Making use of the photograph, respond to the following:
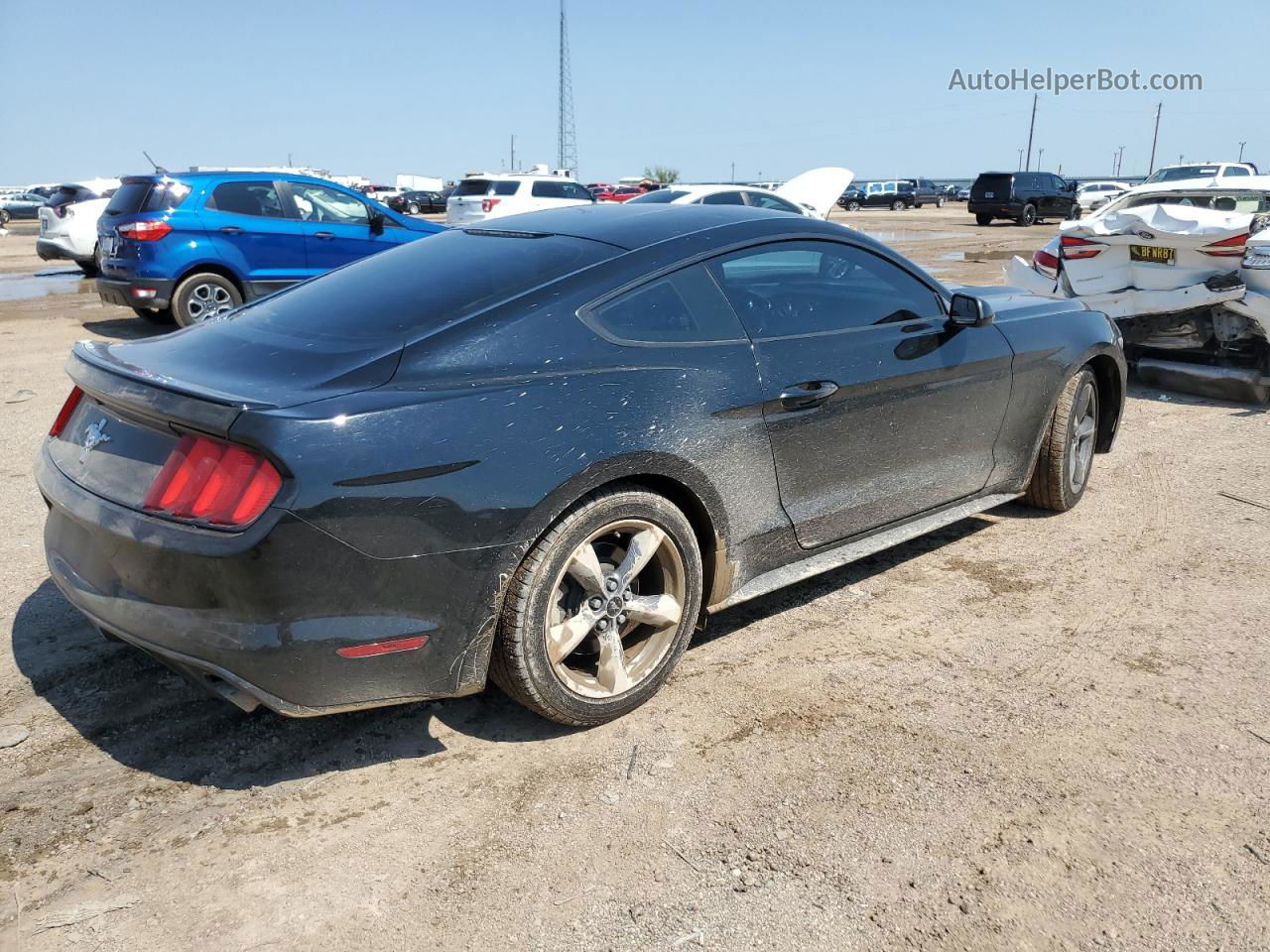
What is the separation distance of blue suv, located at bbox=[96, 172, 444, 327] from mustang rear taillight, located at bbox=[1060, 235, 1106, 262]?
6437 millimetres

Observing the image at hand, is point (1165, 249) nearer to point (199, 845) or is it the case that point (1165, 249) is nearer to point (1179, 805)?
point (1179, 805)

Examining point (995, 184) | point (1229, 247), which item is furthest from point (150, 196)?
point (995, 184)

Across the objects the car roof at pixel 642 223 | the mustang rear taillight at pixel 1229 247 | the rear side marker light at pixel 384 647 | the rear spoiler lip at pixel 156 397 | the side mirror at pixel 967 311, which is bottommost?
the rear side marker light at pixel 384 647

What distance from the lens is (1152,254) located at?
7262mm

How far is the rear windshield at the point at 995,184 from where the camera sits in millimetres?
33875

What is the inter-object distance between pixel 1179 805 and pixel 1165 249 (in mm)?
5571

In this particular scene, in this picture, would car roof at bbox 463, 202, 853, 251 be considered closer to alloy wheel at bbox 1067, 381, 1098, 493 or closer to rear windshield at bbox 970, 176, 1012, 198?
alloy wheel at bbox 1067, 381, 1098, 493

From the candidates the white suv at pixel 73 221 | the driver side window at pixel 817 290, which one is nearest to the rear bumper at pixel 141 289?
the white suv at pixel 73 221

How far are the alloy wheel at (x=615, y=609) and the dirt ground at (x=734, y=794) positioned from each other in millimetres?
193

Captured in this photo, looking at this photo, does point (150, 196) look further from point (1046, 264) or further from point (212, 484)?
point (212, 484)

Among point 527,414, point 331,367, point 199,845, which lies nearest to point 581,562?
point 527,414

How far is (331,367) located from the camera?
2719 mm

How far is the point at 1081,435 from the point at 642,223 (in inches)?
107

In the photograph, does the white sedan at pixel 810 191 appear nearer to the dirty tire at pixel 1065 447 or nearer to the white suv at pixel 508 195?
the white suv at pixel 508 195
